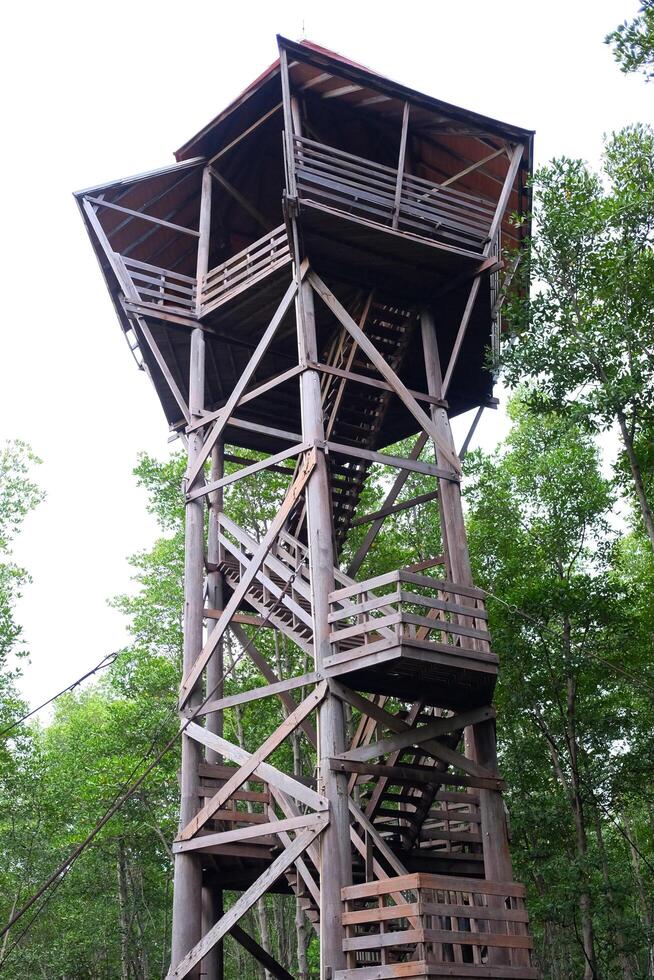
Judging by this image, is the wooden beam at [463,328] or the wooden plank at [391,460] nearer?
the wooden plank at [391,460]

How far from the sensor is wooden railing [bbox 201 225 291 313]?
40.7 ft

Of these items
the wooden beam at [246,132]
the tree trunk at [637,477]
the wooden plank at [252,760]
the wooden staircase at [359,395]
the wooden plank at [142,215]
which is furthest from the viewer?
the wooden plank at [142,215]

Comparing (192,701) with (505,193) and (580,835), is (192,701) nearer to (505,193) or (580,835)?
(505,193)

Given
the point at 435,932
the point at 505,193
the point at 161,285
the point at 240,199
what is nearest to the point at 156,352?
the point at 161,285

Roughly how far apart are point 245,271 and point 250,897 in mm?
8107

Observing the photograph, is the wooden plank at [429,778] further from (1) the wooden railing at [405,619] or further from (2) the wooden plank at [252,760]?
(1) the wooden railing at [405,619]

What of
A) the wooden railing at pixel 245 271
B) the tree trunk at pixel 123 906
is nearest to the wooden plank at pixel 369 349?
the wooden railing at pixel 245 271

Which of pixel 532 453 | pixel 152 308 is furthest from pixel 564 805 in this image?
pixel 152 308

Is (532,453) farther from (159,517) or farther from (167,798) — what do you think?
(167,798)

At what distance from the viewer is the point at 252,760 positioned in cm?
995

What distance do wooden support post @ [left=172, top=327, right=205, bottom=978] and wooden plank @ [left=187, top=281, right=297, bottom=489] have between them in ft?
0.85

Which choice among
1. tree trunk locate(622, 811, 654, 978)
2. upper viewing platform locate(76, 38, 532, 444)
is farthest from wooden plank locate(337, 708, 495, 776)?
tree trunk locate(622, 811, 654, 978)

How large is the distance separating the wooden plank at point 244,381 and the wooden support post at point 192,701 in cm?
26

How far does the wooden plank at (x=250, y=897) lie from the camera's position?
29.0ft
